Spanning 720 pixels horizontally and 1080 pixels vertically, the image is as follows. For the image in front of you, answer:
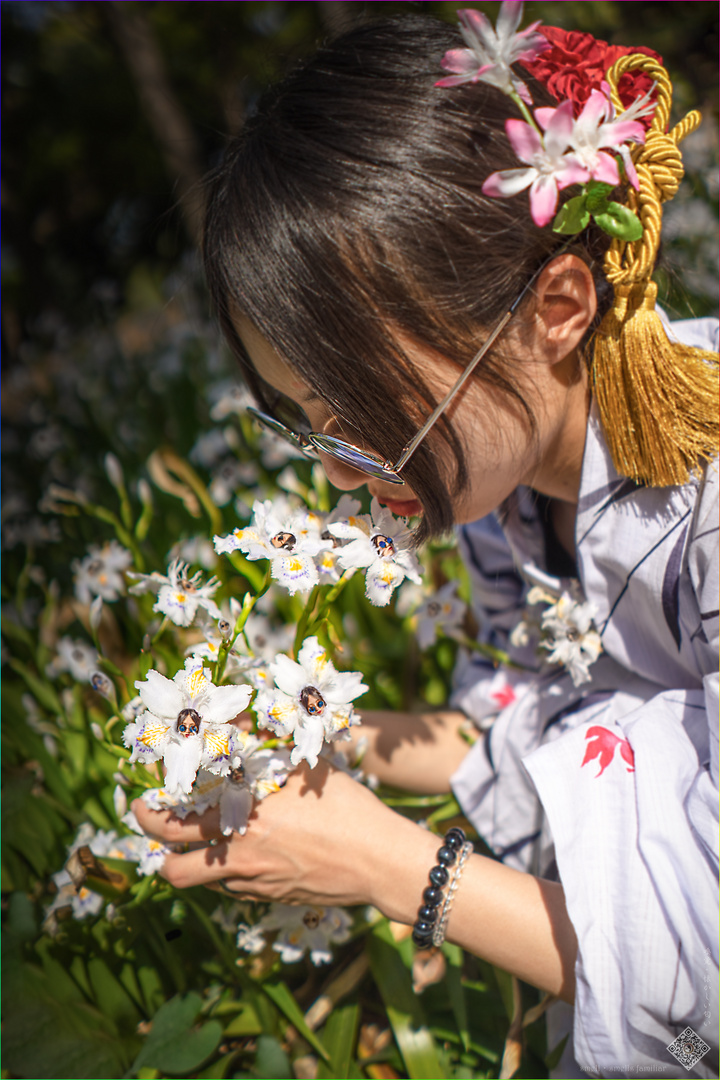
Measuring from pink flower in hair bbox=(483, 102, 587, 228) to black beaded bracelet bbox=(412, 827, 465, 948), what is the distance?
2.51 feet

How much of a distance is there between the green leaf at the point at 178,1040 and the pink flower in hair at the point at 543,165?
1170 mm

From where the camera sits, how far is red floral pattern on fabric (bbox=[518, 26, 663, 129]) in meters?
0.83

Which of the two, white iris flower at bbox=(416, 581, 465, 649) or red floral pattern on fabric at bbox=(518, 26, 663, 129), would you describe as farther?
white iris flower at bbox=(416, 581, 465, 649)

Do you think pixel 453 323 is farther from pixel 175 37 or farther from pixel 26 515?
pixel 175 37

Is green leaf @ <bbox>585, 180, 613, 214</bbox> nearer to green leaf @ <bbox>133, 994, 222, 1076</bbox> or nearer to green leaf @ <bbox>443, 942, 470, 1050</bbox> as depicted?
green leaf @ <bbox>443, 942, 470, 1050</bbox>

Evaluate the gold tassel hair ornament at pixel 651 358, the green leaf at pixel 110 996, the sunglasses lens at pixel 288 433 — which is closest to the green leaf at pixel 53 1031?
the green leaf at pixel 110 996

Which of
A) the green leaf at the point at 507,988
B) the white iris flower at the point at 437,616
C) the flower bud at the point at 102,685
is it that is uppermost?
the flower bud at the point at 102,685

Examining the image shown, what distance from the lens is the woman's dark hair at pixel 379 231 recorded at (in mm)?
812

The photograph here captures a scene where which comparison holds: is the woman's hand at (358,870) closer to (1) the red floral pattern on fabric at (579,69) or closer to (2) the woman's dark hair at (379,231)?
(2) the woman's dark hair at (379,231)

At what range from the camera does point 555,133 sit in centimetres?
75

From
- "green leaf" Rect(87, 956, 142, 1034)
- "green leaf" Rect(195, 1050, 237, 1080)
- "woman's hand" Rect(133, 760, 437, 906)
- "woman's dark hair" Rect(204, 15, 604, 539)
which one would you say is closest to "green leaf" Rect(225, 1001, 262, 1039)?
"green leaf" Rect(195, 1050, 237, 1080)

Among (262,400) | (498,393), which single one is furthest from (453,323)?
(262,400)

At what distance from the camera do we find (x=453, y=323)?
847mm

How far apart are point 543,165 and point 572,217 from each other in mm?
74
